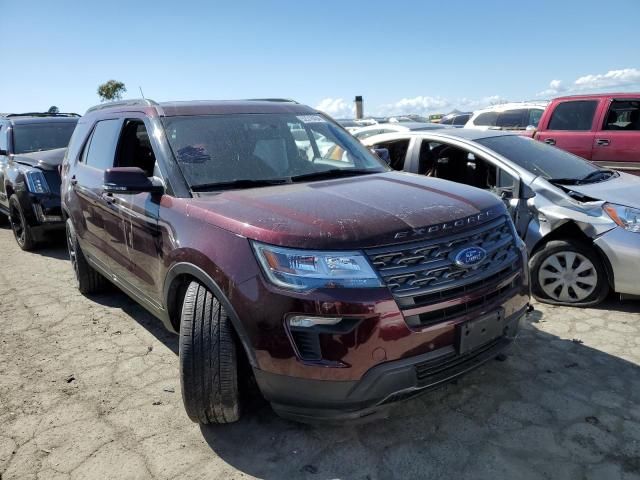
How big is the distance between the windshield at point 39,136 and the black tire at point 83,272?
11.7 ft

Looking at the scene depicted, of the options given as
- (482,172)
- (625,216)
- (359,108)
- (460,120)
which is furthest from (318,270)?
(359,108)

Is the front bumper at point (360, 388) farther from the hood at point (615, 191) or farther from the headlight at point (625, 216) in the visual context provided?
the hood at point (615, 191)

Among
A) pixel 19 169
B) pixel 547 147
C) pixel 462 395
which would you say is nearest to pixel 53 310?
pixel 19 169

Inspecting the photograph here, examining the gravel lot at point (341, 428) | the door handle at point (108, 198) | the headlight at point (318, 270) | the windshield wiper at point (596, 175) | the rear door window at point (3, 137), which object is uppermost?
the rear door window at point (3, 137)

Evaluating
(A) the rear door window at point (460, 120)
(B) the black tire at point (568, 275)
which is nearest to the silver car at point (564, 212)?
(B) the black tire at point (568, 275)

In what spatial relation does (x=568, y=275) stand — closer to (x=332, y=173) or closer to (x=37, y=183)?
(x=332, y=173)

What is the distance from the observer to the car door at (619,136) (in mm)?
7160

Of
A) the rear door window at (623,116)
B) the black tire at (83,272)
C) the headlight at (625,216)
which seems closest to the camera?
the headlight at (625,216)

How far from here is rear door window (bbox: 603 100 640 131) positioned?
7.30 meters

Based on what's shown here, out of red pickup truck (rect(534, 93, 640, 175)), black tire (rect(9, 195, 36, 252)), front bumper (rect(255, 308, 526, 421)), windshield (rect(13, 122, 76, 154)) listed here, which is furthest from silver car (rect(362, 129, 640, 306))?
windshield (rect(13, 122, 76, 154))

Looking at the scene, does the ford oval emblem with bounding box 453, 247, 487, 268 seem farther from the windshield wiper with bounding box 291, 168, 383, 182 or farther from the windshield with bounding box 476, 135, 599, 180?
the windshield with bounding box 476, 135, 599, 180

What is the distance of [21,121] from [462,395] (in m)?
7.99

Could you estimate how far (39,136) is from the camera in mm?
7859

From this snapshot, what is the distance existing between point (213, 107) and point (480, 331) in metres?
2.32
